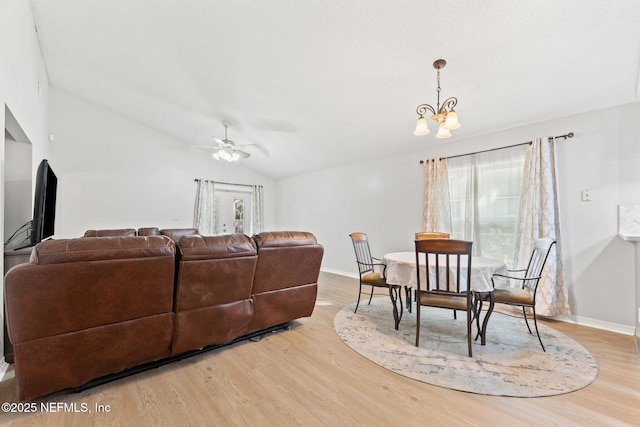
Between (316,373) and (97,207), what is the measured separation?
5.39 m

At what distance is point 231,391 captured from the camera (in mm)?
1769

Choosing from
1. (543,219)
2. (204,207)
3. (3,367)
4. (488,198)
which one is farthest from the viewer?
(204,207)

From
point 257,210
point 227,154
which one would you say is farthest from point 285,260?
point 257,210

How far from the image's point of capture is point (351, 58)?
109 inches

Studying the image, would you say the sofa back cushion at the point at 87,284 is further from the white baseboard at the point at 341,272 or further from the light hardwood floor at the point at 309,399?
the white baseboard at the point at 341,272

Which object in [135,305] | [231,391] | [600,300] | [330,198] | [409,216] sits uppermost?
[330,198]

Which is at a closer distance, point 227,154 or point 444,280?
point 444,280

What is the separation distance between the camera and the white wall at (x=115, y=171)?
4.78 metres

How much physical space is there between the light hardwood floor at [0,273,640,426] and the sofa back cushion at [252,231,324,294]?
625 millimetres

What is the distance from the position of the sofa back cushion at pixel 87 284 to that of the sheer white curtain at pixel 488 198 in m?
3.77

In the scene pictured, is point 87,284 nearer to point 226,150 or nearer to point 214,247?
point 214,247

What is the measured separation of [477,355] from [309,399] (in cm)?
151

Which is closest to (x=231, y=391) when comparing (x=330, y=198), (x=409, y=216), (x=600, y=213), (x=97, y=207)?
(x=409, y=216)

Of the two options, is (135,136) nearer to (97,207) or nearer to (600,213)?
(97,207)
